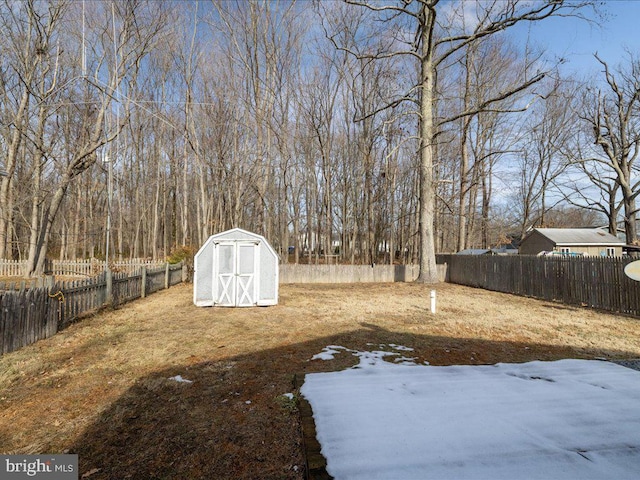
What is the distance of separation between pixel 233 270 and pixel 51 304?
429 cm

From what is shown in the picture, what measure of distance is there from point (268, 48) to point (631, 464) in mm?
23354

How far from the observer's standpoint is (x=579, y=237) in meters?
24.4

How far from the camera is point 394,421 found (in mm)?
2688

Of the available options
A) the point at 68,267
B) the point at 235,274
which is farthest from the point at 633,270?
the point at 68,267

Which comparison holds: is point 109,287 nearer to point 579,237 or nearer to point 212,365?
point 212,365

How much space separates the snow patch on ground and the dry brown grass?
0.53 metres

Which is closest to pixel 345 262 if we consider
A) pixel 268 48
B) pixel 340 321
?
pixel 268 48

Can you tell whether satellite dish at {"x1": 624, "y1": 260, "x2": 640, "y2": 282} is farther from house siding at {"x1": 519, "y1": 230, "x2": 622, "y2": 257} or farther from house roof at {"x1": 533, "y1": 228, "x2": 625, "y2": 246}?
house roof at {"x1": 533, "y1": 228, "x2": 625, "y2": 246}

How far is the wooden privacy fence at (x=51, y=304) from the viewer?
543 centimetres

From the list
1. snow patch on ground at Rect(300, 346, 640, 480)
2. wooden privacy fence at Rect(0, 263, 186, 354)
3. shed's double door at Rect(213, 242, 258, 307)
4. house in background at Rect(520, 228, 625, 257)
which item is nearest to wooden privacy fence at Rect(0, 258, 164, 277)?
wooden privacy fence at Rect(0, 263, 186, 354)

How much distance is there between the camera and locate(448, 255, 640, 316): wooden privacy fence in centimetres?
931

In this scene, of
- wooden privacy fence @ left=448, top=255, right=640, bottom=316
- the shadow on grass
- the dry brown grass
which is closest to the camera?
the shadow on grass

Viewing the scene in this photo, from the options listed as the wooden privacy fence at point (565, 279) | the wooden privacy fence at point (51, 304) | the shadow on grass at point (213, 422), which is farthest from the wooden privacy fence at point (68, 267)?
the wooden privacy fence at point (565, 279)

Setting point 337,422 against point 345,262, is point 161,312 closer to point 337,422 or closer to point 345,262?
point 337,422
